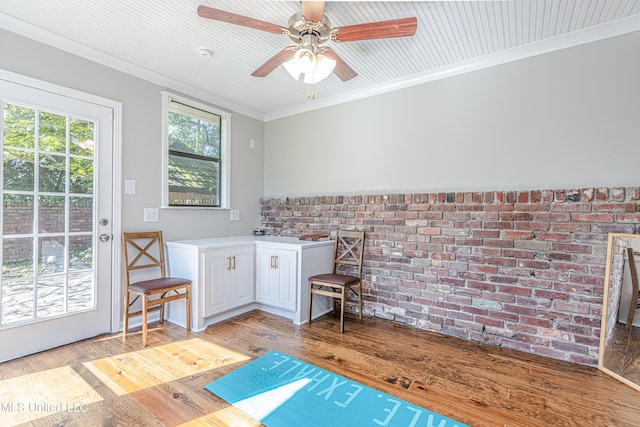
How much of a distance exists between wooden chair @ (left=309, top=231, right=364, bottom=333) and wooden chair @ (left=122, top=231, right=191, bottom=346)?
4.23 ft

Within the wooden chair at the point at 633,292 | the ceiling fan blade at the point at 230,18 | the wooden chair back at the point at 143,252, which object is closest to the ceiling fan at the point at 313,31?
the ceiling fan blade at the point at 230,18

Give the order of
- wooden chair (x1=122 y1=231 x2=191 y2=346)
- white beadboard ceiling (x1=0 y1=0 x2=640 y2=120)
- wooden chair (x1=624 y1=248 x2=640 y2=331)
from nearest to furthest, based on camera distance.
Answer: white beadboard ceiling (x1=0 y1=0 x2=640 y2=120) → wooden chair (x1=624 y1=248 x2=640 y2=331) → wooden chair (x1=122 y1=231 x2=191 y2=346)

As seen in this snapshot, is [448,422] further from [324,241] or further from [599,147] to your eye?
[599,147]

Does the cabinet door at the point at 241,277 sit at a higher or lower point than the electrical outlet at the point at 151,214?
lower

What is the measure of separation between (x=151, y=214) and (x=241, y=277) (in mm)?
1139

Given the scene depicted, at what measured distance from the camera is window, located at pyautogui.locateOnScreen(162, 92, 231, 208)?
3277 mm

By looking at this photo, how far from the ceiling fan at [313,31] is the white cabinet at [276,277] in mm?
1778

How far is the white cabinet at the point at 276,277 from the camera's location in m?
3.12

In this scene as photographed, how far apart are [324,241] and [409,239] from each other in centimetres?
94

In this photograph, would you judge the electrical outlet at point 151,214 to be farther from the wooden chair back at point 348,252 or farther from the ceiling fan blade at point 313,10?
the ceiling fan blade at point 313,10

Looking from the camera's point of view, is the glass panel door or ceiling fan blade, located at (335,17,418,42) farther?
the glass panel door

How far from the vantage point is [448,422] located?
1632 mm

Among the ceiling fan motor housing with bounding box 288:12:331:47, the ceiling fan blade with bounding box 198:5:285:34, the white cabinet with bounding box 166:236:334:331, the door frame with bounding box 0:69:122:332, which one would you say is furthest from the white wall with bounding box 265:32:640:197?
the door frame with bounding box 0:69:122:332

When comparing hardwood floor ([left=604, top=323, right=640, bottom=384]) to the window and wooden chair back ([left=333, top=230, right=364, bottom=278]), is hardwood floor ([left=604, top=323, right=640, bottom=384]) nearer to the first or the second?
wooden chair back ([left=333, top=230, right=364, bottom=278])
